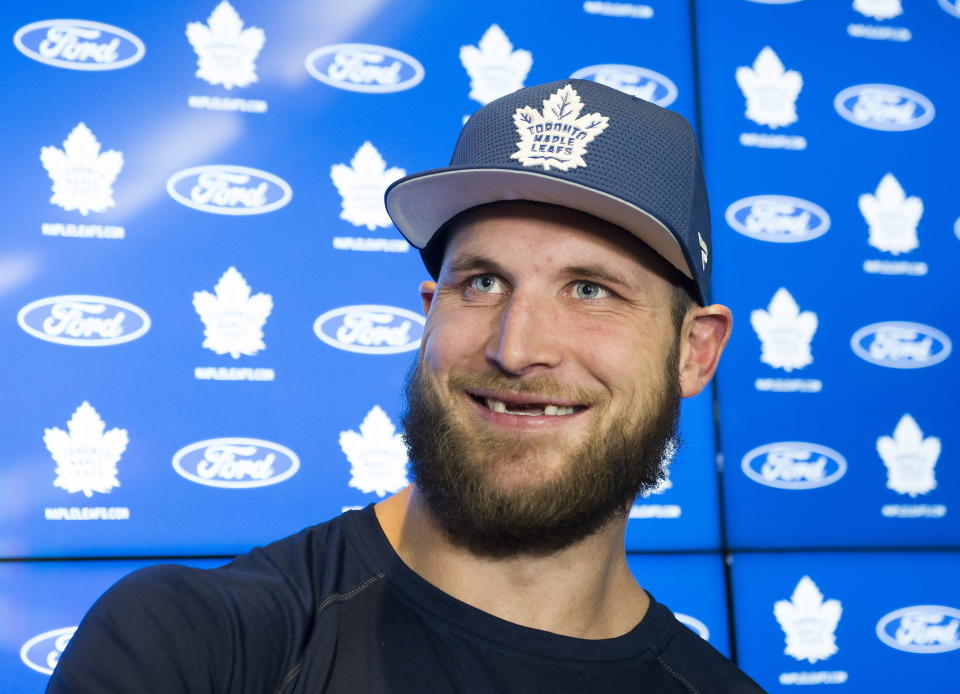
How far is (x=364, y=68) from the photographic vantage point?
8.62 ft

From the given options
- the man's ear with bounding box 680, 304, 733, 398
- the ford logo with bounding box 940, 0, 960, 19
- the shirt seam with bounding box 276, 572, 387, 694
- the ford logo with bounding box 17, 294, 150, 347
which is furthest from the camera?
the ford logo with bounding box 940, 0, 960, 19

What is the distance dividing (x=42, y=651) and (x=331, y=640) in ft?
4.84

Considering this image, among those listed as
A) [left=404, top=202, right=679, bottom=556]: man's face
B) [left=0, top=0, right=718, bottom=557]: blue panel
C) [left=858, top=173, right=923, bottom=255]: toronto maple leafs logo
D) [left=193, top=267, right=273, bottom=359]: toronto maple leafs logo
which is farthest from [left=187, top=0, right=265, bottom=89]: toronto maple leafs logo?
[left=858, top=173, right=923, bottom=255]: toronto maple leafs logo

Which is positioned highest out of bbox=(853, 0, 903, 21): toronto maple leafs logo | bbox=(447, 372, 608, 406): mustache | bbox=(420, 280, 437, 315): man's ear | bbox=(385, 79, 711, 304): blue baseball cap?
bbox=(853, 0, 903, 21): toronto maple leafs logo

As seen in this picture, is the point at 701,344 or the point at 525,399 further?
the point at 701,344

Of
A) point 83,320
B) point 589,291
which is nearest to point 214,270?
point 83,320

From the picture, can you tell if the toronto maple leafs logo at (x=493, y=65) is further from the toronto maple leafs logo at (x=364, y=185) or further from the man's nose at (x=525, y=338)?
the man's nose at (x=525, y=338)

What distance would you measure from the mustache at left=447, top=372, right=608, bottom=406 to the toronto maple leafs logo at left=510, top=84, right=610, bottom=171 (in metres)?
0.29

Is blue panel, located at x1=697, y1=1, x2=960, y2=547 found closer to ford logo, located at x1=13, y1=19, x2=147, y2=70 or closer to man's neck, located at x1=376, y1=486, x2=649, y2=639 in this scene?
man's neck, located at x1=376, y1=486, x2=649, y2=639

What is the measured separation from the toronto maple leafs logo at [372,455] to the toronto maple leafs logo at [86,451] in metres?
0.56

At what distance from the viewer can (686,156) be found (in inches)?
53.1

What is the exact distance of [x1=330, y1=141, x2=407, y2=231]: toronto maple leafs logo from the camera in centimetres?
254

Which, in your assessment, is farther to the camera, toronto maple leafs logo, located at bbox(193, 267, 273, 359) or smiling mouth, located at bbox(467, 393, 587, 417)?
toronto maple leafs logo, located at bbox(193, 267, 273, 359)

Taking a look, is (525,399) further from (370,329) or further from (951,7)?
(951,7)
